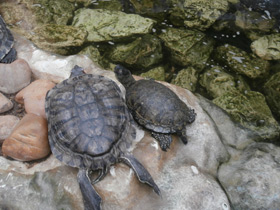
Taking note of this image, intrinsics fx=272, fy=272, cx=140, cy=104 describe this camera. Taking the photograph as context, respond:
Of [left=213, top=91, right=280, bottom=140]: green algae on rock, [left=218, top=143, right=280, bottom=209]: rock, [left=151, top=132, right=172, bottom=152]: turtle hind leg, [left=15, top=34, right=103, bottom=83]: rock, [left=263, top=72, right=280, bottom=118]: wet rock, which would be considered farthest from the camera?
[left=263, top=72, right=280, bottom=118]: wet rock

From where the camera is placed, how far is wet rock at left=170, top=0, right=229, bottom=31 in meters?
5.28

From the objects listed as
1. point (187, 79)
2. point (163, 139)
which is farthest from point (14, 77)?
point (187, 79)

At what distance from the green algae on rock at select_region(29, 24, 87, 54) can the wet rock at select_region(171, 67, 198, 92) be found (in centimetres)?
181

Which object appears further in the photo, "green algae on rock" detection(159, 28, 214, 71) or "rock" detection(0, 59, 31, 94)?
"green algae on rock" detection(159, 28, 214, 71)

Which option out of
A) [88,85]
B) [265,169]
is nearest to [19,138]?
[88,85]

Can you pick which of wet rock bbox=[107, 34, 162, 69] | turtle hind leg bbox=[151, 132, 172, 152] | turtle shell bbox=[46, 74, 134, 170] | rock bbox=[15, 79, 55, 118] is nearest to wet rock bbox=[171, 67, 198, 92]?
wet rock bbox=[107, 34, 162, 69]

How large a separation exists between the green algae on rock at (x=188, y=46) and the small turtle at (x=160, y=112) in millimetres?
1584

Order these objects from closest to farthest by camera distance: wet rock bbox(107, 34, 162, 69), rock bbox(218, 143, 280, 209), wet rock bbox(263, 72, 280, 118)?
rock bbox(218, 143, 280, 209) → wet rock bbox(263, 72, 280, 118) → wet rock bbox(107, 34, 162, 69)

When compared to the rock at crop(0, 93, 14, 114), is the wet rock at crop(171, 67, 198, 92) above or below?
below

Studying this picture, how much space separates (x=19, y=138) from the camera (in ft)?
9.20

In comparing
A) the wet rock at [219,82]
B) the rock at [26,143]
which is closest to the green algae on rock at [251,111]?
the wet rock at [219,82]

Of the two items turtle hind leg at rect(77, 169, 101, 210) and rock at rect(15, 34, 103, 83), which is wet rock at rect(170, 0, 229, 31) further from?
turtle hind leg at rect(77, 169, 101, 210)

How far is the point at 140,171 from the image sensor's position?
267 cm

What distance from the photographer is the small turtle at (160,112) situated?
10.3ft
